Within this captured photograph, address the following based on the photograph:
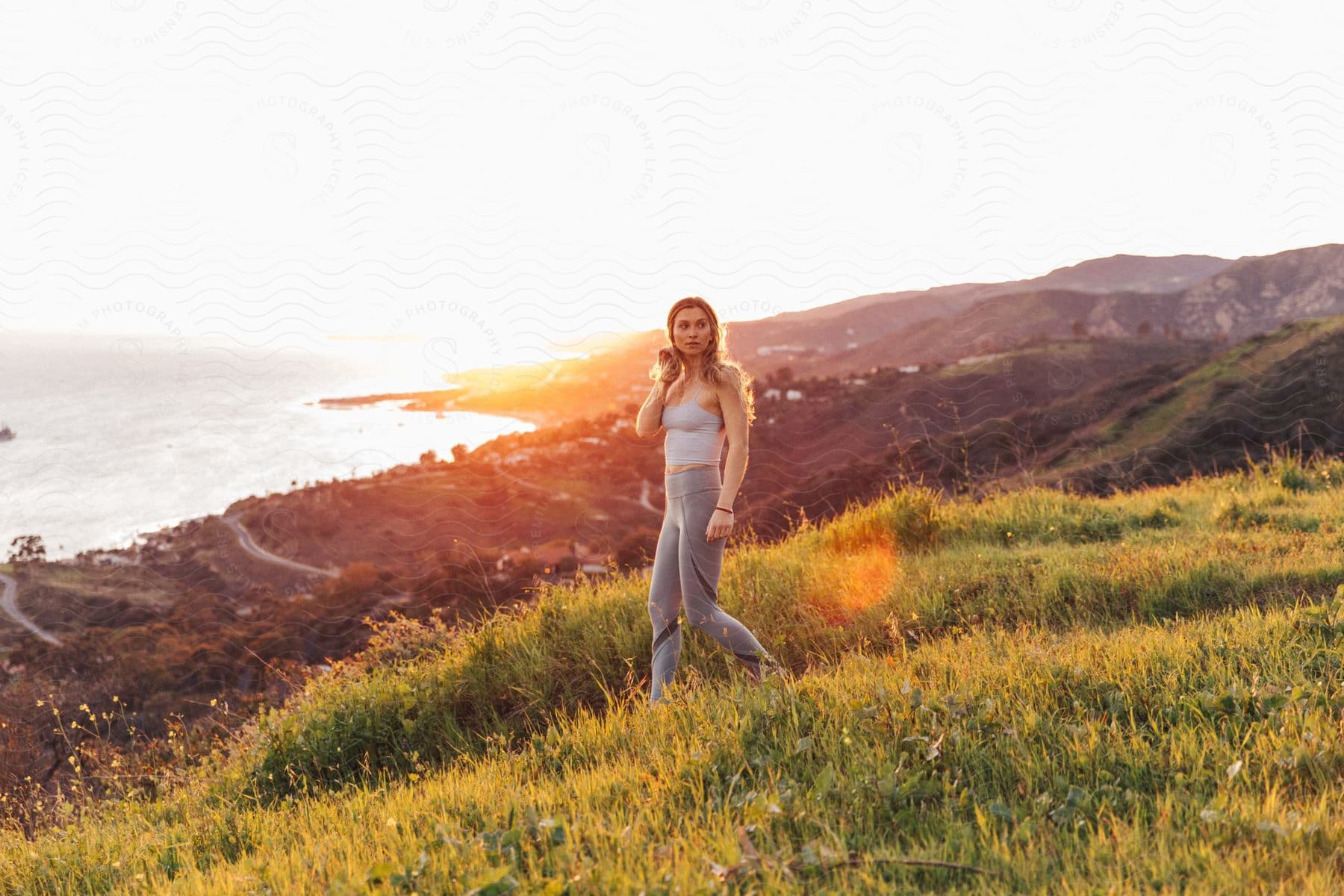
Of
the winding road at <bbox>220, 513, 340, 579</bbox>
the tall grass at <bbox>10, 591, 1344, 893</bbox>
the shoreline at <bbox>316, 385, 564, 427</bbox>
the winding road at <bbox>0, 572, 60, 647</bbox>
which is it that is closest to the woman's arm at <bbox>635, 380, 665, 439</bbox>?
the tall grass at <bbox>10, 591, 1344, 893</bbox>

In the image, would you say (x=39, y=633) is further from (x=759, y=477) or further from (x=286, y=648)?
(x=759, y=477)

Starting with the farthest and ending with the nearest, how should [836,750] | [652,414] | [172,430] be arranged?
1. [172,430]
2. [652,414]
3. [836,750]

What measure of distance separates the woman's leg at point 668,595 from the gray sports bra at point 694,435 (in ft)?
0.82

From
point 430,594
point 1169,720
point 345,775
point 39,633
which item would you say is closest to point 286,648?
point 430,594

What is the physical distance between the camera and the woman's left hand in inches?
164

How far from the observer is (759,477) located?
2550cm

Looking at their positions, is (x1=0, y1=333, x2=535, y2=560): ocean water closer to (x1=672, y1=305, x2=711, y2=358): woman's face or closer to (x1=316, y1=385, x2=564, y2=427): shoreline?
(x1=316, y1=385, x2=564, y2=427): shoreline

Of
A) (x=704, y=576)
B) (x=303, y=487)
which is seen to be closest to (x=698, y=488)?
(x=704, y=576)

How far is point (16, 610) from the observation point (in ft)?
58.8

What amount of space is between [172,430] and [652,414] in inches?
609

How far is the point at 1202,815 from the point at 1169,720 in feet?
2.41

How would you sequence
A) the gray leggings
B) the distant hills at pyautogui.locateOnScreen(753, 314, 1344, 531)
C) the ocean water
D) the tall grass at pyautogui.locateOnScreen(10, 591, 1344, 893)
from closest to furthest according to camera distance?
the tall grass at pyautogui.locateOnScreen(10, 591, 1344, 893) < the gray leggings < the ocean water < the distant hills at pyautogui.locateOnScreen(753, 314, 1344, 531)

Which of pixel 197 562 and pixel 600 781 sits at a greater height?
pixel 600 781

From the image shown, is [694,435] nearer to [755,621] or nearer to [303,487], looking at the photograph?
[755,621]
